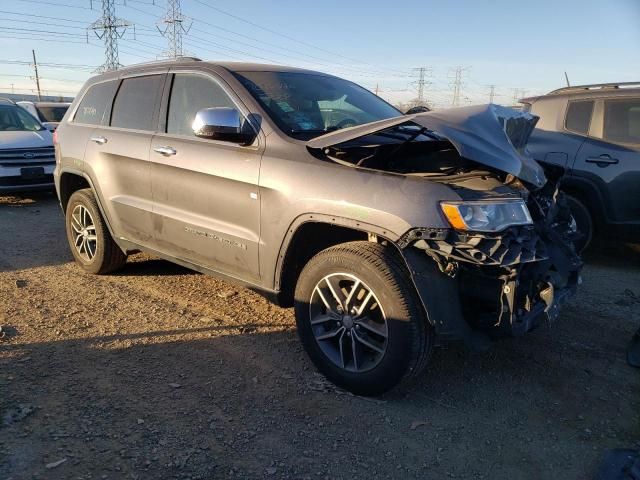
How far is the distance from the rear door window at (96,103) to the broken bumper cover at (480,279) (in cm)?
348

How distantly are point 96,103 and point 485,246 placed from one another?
4066mm

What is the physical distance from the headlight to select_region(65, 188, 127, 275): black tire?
3.46m

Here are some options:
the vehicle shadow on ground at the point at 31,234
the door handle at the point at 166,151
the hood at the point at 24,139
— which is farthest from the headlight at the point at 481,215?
the hood at the point at 24,139

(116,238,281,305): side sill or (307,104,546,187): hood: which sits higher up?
(307,104,546,187): hood

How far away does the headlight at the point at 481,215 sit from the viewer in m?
2.60

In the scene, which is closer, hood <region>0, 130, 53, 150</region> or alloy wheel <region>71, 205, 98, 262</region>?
alloy wheel <region>71, 205, 98, 262</region>

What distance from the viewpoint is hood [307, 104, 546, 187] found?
274 centimetres

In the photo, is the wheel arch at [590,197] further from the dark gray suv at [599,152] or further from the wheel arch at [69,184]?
the wheel arch at [69,184]

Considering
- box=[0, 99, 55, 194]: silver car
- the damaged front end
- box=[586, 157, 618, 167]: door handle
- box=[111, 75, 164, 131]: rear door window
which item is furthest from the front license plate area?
box=[586, 157, 618, 167]: door handle

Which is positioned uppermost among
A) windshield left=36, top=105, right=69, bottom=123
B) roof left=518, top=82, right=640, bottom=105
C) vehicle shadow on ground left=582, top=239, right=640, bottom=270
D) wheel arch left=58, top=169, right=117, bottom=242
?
roof left=518, top=82, right=640, bottom=105

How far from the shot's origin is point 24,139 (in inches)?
358

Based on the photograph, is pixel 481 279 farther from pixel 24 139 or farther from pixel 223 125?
pixel 24 139

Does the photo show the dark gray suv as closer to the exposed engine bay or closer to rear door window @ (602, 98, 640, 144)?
rear door window @ (602, 98, 640, 144)

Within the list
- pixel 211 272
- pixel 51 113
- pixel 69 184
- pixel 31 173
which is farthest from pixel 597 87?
pixel 51 113
